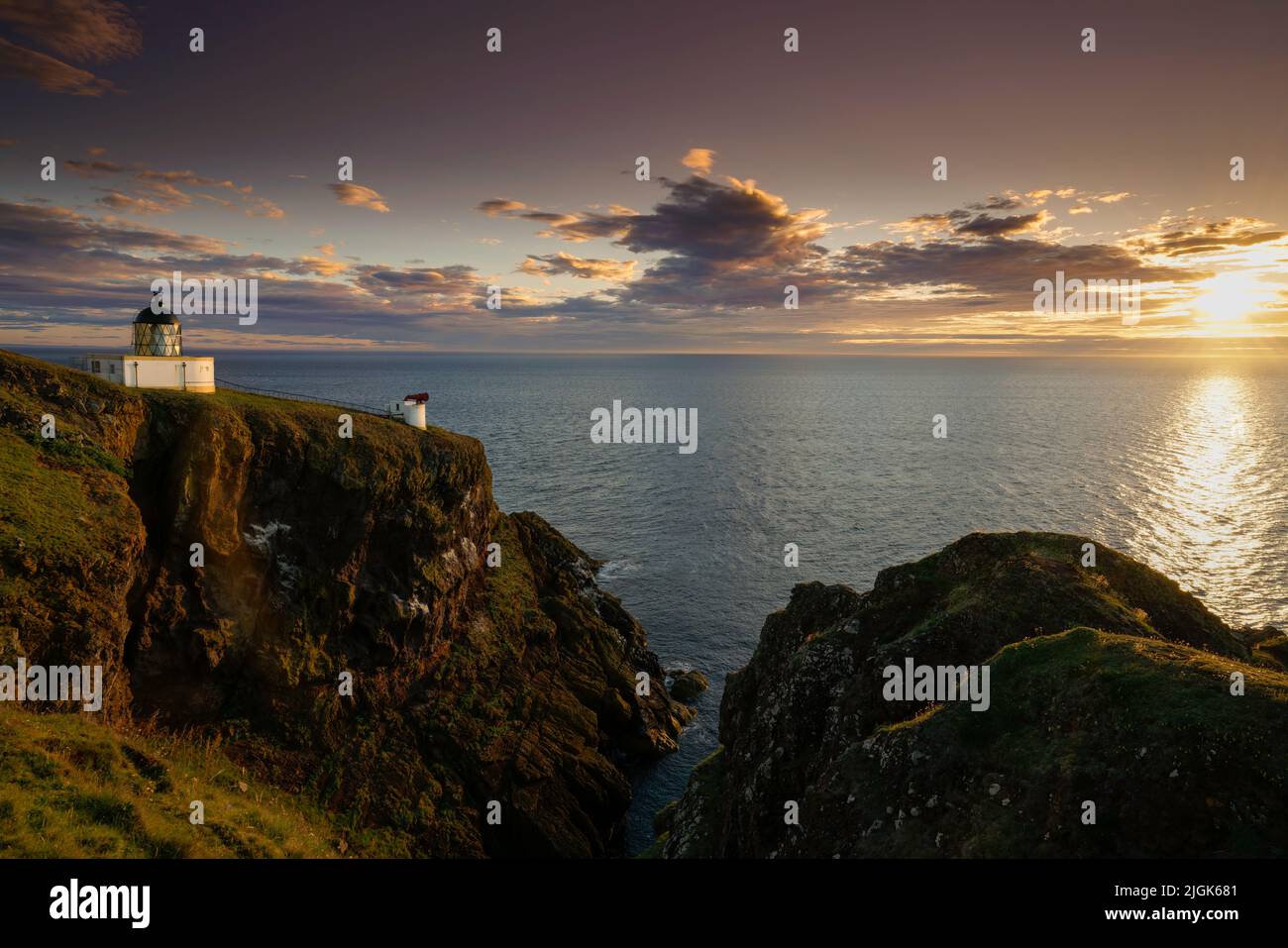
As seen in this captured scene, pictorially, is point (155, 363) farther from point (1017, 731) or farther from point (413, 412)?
point (1017, 731)

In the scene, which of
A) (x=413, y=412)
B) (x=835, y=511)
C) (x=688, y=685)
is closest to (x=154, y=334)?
(x=413, y=412)

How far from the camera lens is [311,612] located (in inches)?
Answer: 1545

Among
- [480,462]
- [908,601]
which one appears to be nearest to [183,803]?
[908,601]

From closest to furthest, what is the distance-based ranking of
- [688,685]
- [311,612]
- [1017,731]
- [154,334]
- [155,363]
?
[1017,731] → [311,612] → [155,363] → [154,334] → [688,685]

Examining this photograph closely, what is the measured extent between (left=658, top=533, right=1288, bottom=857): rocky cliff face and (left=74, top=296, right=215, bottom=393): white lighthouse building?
137ft

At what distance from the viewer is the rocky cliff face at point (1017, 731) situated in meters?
15.3

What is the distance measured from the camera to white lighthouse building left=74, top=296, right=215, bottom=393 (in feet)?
132

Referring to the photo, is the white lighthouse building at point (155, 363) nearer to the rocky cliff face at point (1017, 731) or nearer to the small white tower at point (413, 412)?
the small white tower at point (413, 412)

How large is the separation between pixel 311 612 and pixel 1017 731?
37614 millimetres

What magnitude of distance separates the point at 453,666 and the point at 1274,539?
10820 cm

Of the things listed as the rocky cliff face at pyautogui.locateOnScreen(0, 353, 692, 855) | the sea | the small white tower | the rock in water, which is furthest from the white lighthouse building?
the rock in water

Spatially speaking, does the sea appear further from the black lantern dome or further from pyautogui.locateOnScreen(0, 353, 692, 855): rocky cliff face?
the black lantern dome

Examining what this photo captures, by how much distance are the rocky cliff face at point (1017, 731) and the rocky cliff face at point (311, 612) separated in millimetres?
16313

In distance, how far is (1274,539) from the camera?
285 ft
